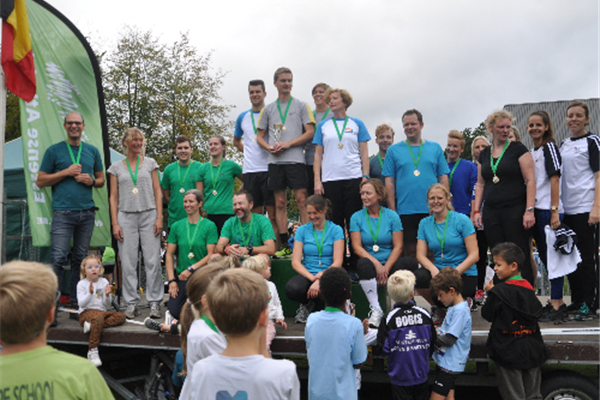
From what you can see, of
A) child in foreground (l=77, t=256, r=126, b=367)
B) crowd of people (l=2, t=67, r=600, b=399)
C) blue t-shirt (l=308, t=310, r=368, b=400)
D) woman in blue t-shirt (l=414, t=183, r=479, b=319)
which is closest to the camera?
blue t-shirt (l=308, t=310, r=368, b=400)

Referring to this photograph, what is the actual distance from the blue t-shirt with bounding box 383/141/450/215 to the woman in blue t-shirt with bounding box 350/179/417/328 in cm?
34

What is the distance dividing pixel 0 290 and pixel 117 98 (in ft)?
51.3

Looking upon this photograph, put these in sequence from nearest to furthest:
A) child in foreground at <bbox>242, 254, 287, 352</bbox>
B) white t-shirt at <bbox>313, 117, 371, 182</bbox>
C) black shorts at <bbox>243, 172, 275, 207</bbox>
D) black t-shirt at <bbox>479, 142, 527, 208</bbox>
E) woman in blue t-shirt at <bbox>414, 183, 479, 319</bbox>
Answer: child in foreground at <bbox>242, 254, 287, 352</bbox> < woman in blue t-shirt at <bbox>414, 183, 479, 319</bbox> < black t-shirt at <bbox>479, 142, 527, 208</bbox> < white t-shirt at <bbox>313, 117, 371, 182</bbox> < black shorts at <bbox>243, 172, 275, 207</bbox>

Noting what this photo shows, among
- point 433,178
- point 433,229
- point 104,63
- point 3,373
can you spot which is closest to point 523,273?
point 433,229

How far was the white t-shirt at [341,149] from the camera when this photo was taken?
18.4ft

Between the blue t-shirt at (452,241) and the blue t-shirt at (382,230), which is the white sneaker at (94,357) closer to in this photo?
the blue t-shirt at (382,230)

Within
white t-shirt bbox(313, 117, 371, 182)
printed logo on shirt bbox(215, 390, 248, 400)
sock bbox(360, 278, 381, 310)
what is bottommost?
sock bbox(360, 278, 381, 310)

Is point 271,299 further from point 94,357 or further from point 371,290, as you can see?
point 94,357

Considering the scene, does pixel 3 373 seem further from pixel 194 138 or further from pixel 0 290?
pixel 194 138

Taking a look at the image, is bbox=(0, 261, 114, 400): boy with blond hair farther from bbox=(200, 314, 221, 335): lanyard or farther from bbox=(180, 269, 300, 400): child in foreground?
bbox=(200, 314, 221, 335): lanyard

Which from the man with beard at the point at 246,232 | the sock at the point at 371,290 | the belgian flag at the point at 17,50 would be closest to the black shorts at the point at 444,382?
the sock at the point at 371,290

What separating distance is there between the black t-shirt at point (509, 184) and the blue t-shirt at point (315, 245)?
1614 mm

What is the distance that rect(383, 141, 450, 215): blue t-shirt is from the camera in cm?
529

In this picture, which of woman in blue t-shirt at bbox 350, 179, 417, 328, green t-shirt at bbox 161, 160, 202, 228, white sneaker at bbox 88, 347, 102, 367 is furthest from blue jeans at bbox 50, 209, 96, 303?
woman in blue t-shirt at bbox 350, 179, 417, 328
